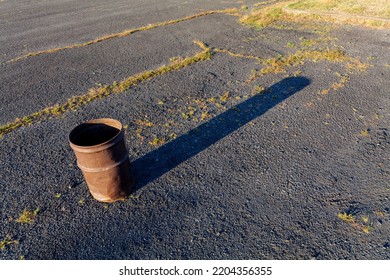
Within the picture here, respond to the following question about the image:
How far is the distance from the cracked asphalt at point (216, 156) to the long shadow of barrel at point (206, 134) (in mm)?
28

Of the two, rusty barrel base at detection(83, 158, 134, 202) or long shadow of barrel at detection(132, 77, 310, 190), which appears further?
long shadow of barrel at detection(132, 77, 310, 190)

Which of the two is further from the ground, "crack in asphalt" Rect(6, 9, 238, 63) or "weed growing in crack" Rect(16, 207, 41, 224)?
"crack in asphalt" Rect(6, 9, 238, 63)

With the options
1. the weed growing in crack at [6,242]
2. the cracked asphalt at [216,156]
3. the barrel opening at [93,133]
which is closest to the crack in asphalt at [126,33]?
the cracked asphalt at [216,156]

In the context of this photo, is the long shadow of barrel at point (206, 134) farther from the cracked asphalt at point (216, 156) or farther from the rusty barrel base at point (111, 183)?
the rusty barrel base at point (111, 183)

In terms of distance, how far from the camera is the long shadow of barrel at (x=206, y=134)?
4691 millimetres

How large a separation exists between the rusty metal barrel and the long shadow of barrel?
40cm

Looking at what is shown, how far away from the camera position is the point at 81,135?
409cm

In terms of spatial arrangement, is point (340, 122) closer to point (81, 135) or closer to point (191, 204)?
point (191, 204)

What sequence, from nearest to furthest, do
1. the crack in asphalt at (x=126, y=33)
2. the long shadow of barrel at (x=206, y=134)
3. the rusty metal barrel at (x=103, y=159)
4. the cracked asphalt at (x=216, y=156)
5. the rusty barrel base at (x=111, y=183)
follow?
the cracked asphalt at (x=216, y=156)
the rusty metal barrel at (x=103, y=159)
the rusty barrel base at (x=111, y=183)
the long shadow of barrel at (x=206, y=134)
the crack in asphalt at (x=126, y=33)

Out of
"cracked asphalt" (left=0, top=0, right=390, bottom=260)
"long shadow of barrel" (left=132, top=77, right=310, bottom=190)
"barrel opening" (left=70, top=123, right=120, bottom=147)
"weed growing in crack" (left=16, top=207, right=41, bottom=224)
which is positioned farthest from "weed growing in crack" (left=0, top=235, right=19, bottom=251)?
"long shadow of barrel" (left=132, top=77, right=310, bottom=190)

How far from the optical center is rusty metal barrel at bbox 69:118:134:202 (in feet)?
12.2

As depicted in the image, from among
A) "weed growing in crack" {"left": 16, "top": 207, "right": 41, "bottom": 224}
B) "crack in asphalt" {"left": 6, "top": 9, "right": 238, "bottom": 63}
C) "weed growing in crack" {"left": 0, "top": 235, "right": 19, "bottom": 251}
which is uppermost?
"crack in asphalt" {"left": 6, "top": 9, "right": 238, "bottom": 63}

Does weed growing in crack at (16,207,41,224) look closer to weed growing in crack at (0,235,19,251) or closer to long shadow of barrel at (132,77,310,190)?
weed growing in crack at (0,235,19,251)
